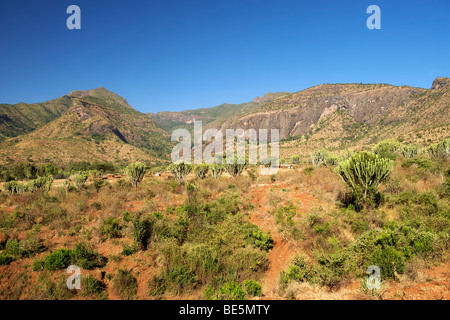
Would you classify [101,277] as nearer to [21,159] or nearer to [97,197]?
[97,197]

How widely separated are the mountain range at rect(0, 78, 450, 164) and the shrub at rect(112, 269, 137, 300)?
68476 mm

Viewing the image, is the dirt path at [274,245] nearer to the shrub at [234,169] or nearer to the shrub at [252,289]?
the shrub at [252,289]

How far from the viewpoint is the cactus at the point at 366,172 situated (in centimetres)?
1019

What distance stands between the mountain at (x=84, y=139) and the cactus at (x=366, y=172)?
86016mm

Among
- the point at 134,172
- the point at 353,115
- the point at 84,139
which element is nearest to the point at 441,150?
the point at 134,172

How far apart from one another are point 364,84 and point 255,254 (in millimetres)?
154632

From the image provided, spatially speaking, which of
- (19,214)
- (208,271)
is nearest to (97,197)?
(19,214)

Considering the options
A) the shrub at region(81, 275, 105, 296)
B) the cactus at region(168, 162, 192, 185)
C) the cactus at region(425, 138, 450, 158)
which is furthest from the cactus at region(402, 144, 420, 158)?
the shrub at region(81, 275, 105, 296)

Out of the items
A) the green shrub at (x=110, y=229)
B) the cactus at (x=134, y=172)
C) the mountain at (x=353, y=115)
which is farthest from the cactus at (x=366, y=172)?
the mountain at (x=353, y=115)

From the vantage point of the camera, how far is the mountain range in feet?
241

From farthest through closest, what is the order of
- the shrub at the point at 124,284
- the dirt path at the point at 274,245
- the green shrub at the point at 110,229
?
the green shrub at the point at 110,229 → the shrub at the point at 124,284 → the dirt path at the point at 274,245

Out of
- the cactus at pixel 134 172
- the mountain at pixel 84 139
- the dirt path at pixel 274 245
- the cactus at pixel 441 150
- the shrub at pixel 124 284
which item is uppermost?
the mountain at pixel 84 139

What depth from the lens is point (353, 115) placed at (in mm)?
113375

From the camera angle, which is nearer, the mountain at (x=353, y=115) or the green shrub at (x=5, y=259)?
the green shrub at (x=5, y=259)
